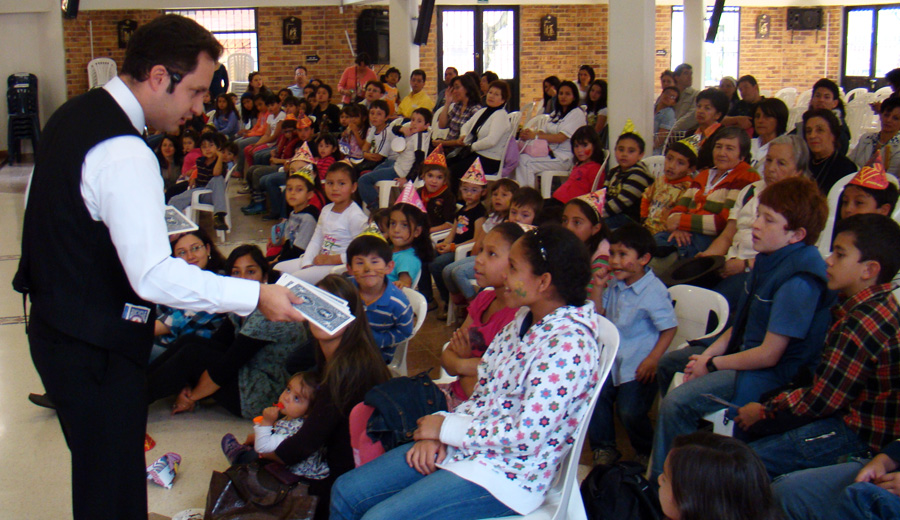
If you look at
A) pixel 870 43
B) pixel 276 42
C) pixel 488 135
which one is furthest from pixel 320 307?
pixel 870 43

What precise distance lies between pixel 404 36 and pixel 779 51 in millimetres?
6966

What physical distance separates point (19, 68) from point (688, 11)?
9572 mm

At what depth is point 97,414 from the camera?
165 centimetres

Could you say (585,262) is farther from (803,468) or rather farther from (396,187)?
(396,187)

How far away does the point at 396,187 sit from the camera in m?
6.24

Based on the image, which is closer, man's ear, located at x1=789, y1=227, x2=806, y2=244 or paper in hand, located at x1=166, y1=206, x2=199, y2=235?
man's ear, located at x1=789, y1=227, x2=806, y2=244

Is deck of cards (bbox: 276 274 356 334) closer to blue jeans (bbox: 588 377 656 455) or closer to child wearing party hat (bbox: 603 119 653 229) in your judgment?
blue jeans (bbox: 588 377 656 455)

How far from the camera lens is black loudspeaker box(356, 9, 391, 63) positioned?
12.6m

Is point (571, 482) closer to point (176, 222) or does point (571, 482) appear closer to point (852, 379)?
point (852, 379)

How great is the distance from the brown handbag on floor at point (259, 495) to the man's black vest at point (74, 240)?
0.82 metres

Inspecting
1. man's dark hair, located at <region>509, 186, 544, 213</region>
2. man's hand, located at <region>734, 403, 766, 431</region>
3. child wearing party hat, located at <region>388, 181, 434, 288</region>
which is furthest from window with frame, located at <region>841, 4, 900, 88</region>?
man's hand, located at <region>734, 403, 766, 431</region>

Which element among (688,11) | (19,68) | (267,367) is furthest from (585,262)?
(19,68)

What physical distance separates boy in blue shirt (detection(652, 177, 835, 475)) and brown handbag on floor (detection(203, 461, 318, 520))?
3.44 feet

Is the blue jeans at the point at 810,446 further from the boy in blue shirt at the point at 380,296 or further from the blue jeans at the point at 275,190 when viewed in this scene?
the blue jeans at the point at 275,190
